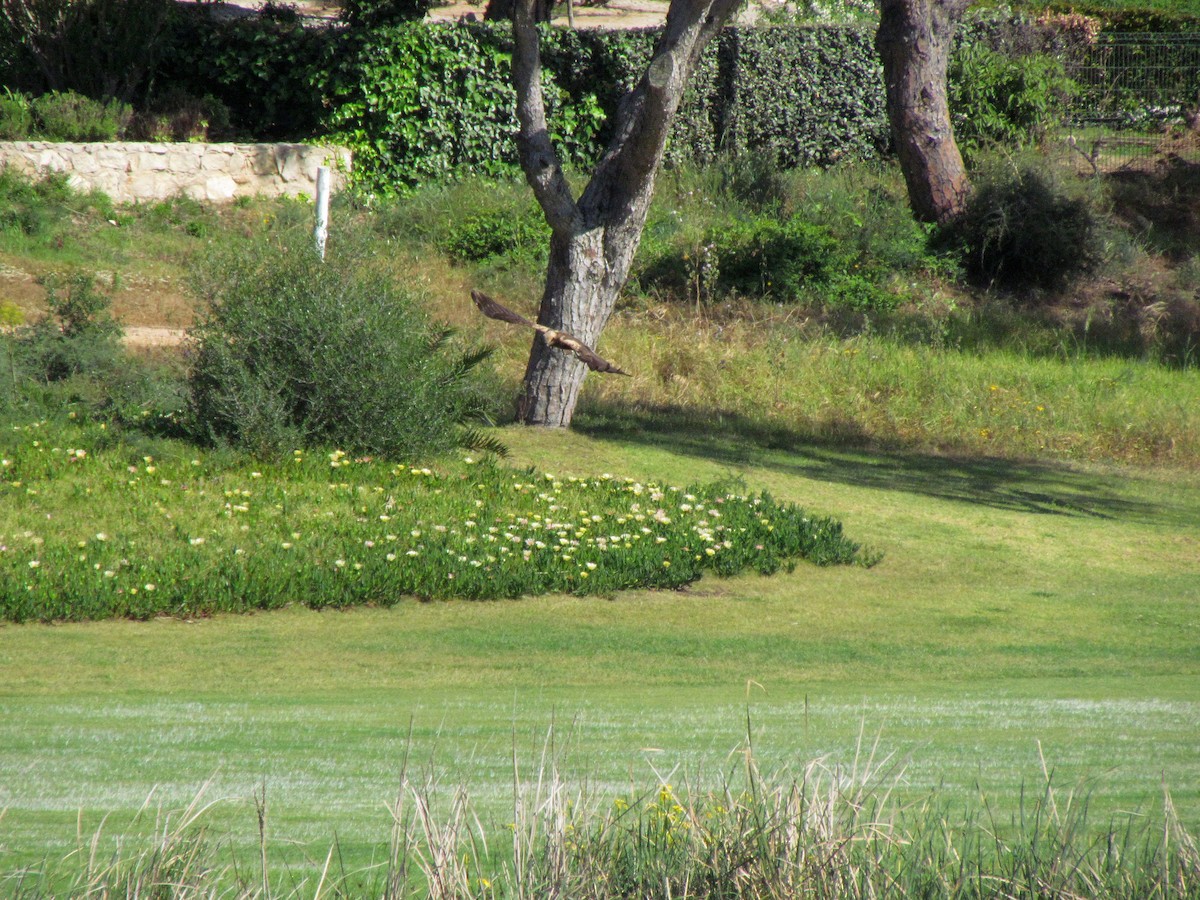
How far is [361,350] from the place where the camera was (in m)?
11.5

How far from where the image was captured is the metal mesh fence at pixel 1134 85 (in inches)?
943

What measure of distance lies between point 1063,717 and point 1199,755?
801 mm

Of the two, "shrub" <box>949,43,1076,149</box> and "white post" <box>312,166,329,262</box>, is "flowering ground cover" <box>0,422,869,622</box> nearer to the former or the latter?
"white post" <box>312,166,329,262</box>

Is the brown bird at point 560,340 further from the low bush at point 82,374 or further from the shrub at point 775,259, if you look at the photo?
the shrub at point 775,259

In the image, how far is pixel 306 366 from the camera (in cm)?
1137

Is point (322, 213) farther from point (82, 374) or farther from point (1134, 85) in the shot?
point (1134, 85)

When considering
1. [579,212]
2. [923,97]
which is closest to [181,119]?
[579,212]

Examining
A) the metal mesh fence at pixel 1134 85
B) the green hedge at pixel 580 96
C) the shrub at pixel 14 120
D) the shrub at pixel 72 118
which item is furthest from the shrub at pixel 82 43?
the metal mesh fence at pixel 1134 85

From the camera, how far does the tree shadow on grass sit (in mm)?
12180


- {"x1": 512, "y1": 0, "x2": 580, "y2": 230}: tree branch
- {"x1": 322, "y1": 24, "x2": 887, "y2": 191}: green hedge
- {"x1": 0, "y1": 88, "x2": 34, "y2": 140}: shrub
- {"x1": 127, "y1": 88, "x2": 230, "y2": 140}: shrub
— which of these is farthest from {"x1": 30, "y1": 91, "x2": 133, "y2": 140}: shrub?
{"x1": 512, "y1": 0, "x2": 580, "y2": 230}: tree branch

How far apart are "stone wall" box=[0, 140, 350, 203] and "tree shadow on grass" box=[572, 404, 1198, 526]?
7313 mm

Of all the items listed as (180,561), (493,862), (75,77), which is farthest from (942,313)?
(493,862)

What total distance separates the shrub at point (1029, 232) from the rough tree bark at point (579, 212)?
8641 mm

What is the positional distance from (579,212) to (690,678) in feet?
21.8
